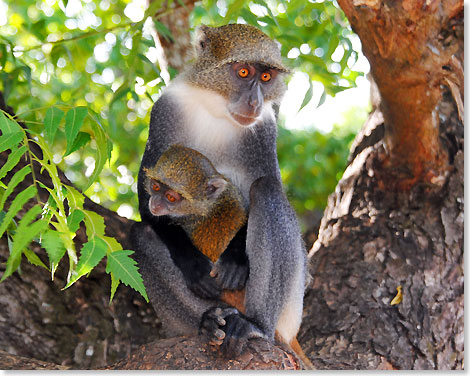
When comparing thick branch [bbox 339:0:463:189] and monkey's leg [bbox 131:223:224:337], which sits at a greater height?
thick branch [bbox 339:0:463:189]

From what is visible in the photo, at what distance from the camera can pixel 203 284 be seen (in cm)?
340

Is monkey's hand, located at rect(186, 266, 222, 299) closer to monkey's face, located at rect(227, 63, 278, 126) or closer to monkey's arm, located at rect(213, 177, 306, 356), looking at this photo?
monkey's arm, located at rect(213, 177, 306, 356)

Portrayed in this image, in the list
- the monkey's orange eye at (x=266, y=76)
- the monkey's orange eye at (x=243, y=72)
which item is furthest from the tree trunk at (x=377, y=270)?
the monkey's orange eye at (x=243, y=72)

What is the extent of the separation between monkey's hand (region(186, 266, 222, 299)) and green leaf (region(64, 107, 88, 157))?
1.37 m

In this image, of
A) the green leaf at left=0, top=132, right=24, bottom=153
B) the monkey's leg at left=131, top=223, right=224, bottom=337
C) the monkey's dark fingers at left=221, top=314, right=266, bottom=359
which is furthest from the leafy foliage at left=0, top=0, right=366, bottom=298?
the monkey's dark fingers at left=221, top=314, right=266, bottom=359

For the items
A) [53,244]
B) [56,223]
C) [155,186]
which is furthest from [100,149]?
[155,186]

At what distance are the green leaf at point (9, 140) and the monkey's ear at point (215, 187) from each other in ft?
5.42

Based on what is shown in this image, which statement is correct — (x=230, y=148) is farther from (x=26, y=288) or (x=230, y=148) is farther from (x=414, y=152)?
(x=26, y=288)

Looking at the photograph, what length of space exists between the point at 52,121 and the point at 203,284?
1.47 meters

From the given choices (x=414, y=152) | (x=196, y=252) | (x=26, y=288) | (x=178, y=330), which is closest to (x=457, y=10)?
(x=414, y=152)

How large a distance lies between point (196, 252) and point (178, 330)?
488 mm

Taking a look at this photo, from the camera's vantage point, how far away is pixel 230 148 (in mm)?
4109

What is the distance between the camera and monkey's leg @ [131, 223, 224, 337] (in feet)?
11.5

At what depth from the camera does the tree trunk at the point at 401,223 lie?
348 centimetres
